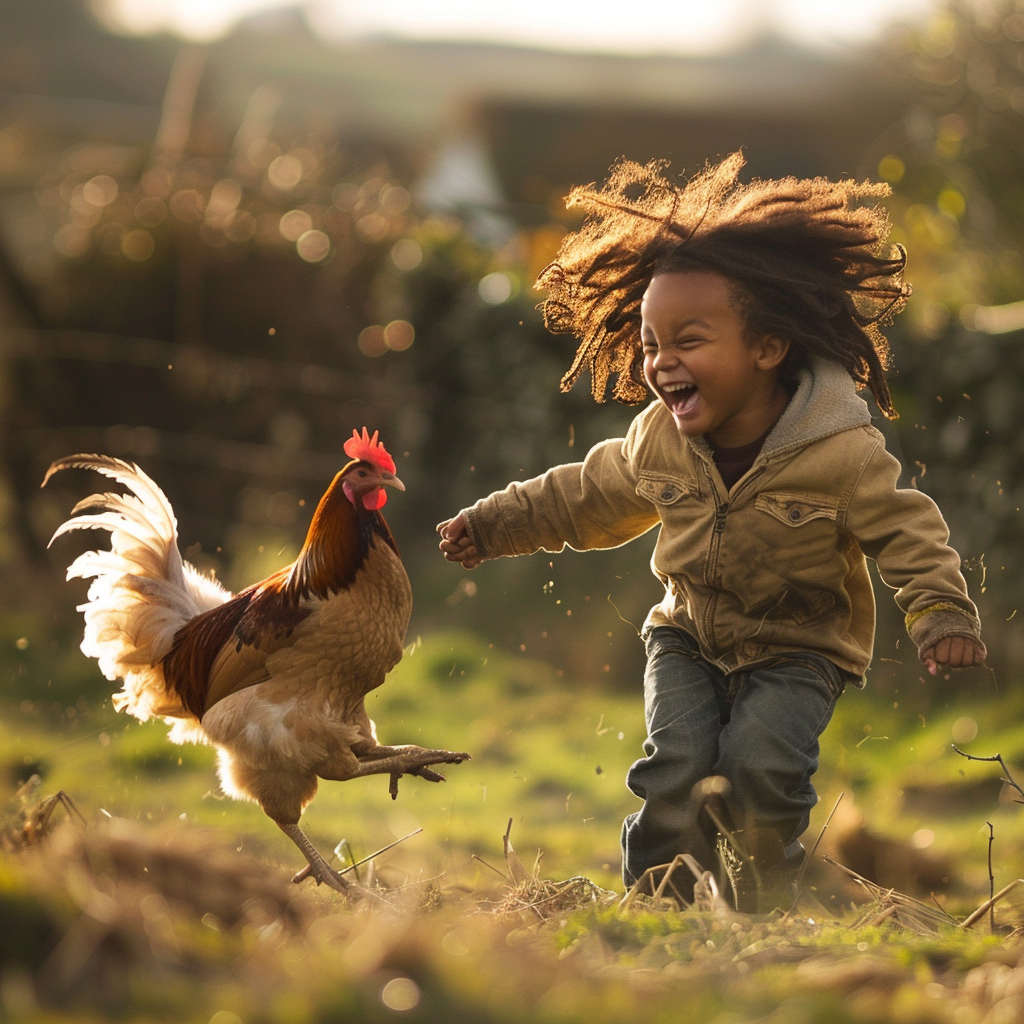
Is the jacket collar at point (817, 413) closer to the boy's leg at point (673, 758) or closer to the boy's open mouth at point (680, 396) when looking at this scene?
the boy's open mouth at point (680, 396)

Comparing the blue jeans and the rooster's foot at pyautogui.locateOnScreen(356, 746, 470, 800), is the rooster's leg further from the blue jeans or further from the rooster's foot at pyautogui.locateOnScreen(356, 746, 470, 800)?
the blue jeans

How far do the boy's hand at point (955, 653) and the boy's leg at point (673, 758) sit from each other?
28.5 inches

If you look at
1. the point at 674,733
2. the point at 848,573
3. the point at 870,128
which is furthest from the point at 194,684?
the point at 870,128

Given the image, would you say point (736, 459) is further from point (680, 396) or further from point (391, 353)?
point (391, 353)

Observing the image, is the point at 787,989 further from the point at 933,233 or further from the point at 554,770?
the point at 933,233

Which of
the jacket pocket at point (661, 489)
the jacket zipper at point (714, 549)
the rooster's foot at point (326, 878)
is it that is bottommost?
the rooster's foot at point (326, 878)

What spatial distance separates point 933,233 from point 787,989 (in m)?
6.27

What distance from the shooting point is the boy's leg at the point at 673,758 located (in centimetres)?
321

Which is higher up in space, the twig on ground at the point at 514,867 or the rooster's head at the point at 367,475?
the rooster's head at the point at 367,475

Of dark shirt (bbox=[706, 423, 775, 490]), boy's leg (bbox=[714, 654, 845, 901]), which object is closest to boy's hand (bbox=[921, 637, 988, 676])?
boy's leg (bbox=[714, 654, 845, 901])

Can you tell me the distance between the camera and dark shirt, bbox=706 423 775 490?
3.29m

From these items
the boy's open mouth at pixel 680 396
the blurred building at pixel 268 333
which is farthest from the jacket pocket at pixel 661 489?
the blurred building at pixel 268 333

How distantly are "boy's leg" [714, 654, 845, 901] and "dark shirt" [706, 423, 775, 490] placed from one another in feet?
1.81

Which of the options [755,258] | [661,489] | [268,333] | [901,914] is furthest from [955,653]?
[268,333]
